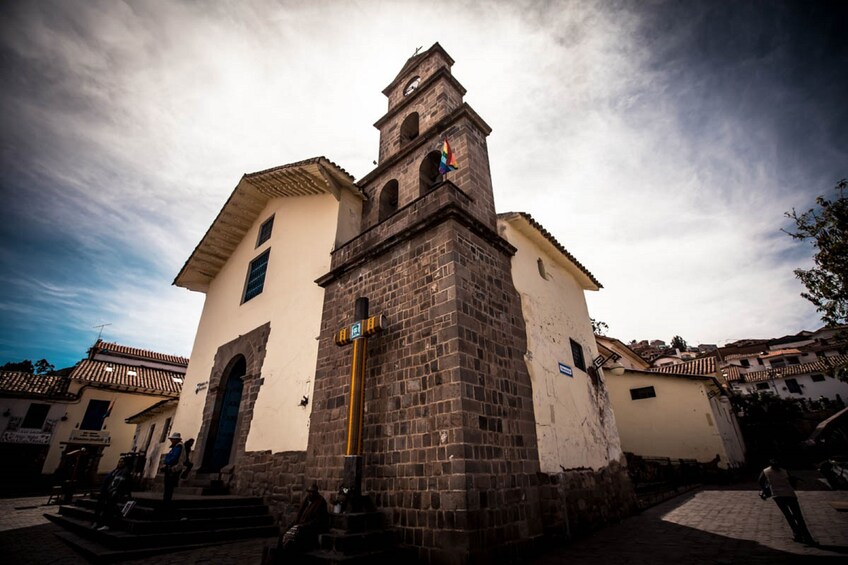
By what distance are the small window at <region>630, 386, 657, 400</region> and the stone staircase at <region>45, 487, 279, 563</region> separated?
1468 cm

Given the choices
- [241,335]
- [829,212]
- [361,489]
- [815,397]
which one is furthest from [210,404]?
[815,397]

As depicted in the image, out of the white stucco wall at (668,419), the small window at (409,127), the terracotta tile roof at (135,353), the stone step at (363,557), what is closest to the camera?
the stone step at (363,557)

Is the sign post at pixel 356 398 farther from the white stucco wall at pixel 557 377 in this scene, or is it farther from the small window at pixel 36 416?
the small window at pixel 36 416

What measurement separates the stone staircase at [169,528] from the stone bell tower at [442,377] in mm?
1574

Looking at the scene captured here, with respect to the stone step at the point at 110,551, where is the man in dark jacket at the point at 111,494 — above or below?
above

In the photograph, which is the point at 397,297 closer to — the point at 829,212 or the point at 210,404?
the point at 210,404

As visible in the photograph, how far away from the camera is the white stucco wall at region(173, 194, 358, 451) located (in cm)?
800

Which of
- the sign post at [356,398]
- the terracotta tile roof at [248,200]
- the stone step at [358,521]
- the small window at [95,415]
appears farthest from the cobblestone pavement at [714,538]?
the small window at [95,415]

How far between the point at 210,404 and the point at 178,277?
6.72 meters

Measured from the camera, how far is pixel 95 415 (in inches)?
807

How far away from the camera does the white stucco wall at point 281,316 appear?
26.2 feet

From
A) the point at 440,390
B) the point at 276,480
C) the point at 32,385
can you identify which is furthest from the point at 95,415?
the point at 440,390

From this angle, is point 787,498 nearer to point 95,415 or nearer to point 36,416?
point 95,415

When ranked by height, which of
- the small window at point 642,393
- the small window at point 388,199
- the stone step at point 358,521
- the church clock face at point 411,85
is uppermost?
the church clock face at point 411,85
